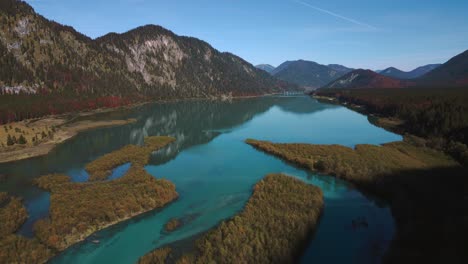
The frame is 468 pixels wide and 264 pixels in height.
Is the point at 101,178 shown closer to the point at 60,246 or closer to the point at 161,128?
the point at 60,246

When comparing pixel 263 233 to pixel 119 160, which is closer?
pixel 263 233

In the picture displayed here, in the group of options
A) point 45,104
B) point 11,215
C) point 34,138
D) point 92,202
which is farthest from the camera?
point 45,104

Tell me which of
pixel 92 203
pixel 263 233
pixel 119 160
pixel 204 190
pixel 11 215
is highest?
pixel 263 233

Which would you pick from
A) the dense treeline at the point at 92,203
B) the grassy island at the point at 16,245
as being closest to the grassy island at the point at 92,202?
the dense treeline at the point at 92,203

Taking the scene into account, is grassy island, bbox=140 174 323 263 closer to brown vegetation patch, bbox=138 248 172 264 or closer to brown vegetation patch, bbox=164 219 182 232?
brown vegetation patch, bbox=138 248 172 264

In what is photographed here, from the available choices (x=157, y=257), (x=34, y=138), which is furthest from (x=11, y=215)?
(x=34, y=138)

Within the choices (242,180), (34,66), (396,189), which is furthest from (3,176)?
(34,66)

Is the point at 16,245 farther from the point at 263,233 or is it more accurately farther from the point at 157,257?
the point at 263,233
